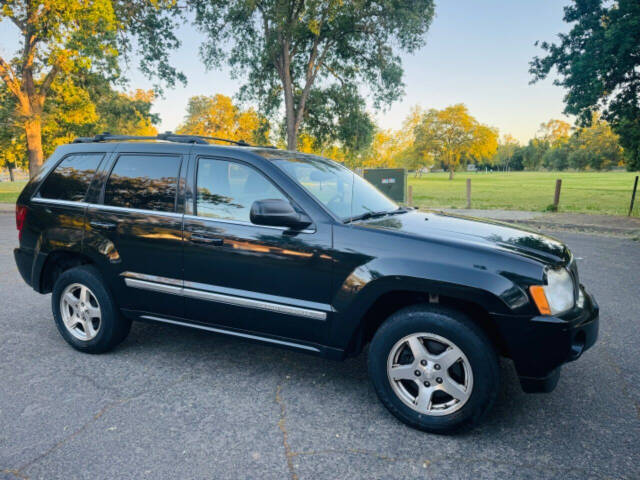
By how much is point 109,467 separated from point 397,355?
1728 mm

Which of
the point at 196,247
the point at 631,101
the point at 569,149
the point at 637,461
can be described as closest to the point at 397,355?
the point at 637,461

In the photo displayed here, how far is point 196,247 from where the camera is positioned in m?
3.31

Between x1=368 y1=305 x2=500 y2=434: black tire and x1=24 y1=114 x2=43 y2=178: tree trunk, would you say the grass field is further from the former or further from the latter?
x1=368 y1=305 x2=500 y2=434: black tire

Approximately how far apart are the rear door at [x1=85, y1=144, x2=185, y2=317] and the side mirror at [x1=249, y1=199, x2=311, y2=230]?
822 mm

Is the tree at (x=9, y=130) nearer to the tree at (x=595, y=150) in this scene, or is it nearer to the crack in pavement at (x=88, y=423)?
the crack in pavement at (x=88, y=423)

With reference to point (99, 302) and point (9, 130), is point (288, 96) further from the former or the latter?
point (99, 302)

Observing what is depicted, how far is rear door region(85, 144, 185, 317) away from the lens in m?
3.43

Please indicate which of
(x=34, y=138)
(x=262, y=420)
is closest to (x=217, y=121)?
(x=34, y=138)

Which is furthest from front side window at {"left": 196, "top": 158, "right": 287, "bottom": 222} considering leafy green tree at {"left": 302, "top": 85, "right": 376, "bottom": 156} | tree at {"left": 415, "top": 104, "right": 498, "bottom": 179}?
tree at {"left": 415, "top": 104, "right": 498, "bottom": 179}

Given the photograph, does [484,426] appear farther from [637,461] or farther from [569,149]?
[569,149]

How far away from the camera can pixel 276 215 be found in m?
2.88

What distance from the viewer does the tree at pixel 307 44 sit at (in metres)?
19.7

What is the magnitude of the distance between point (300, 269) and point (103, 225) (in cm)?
181

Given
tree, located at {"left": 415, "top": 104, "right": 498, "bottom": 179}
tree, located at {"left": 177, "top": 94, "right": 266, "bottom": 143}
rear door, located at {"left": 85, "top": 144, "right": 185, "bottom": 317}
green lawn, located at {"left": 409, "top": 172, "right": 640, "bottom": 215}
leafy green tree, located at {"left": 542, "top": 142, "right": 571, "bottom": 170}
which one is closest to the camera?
rear door, located at {"left": 85, "top": 144, "right": 185, "bottom": 317}
